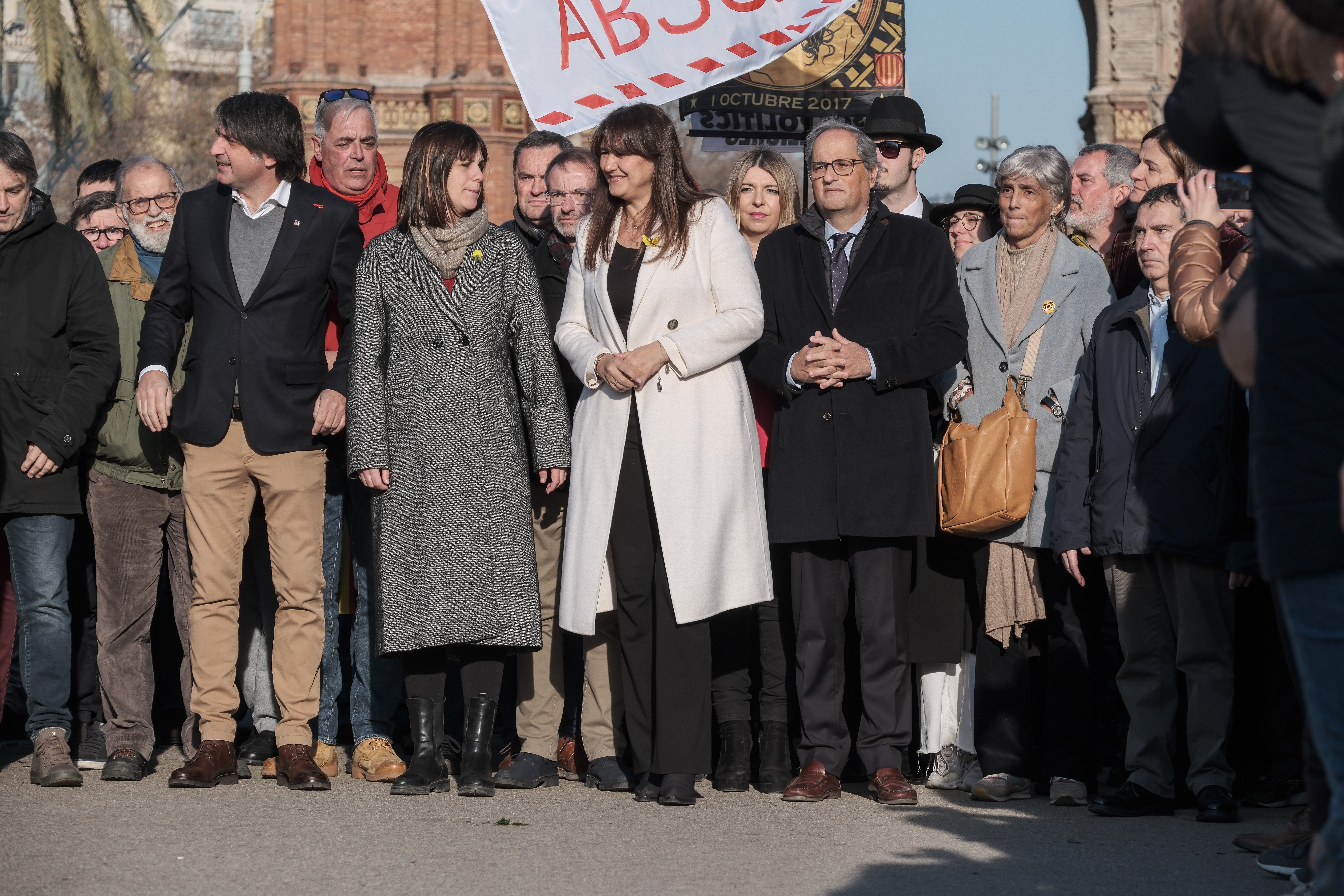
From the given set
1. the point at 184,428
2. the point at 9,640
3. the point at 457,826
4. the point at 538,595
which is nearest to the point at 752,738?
the point at 538,595

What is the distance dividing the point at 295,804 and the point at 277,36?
25.5 metres

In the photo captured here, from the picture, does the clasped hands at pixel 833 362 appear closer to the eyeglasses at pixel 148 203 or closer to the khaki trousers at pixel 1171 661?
the khaki trousers at pixel 1171 661

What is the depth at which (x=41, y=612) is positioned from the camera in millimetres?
6199

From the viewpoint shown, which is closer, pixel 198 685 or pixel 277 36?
pixel 198 685

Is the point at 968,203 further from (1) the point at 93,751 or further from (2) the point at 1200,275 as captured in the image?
(1) the point at 93,751

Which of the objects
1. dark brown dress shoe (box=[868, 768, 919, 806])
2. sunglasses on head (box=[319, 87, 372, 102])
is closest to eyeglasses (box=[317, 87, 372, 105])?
sunglasses on head (box=[319, 87, 372, 102])

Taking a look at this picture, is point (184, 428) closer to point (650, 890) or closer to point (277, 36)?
point (650, 890)

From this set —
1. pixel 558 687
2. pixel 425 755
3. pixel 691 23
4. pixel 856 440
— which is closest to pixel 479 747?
pixel 425 755

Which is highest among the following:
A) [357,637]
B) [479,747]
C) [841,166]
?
[841,166]

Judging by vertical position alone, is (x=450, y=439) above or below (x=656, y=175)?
below

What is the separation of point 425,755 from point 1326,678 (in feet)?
13.0

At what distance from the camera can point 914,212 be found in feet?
24.5

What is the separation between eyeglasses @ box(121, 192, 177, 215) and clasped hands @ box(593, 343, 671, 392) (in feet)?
7.77

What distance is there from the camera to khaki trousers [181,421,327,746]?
6062 mm
